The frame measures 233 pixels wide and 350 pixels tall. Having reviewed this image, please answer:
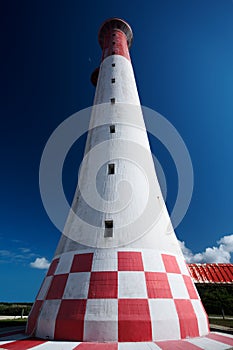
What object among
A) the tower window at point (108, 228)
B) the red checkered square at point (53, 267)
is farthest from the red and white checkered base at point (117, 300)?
the tower window at point (108, 228)

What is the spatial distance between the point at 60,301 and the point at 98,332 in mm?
1437

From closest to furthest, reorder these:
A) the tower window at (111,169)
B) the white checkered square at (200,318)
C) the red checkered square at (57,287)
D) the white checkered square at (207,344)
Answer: the white checkered square at (207,344)
the white checkered square at (200,318)
the red checkered square at (57,287)
the tower window at (111,169)

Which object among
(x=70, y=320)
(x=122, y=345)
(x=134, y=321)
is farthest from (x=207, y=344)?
(x=70, y=320)

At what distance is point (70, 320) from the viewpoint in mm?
5879

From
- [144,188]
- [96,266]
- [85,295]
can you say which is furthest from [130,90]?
[85,295]

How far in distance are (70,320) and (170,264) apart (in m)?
3.35

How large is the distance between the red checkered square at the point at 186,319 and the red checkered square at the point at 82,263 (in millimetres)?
2688

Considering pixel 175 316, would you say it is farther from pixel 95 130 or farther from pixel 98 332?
pixel 95 130

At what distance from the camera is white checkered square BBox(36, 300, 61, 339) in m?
6.12

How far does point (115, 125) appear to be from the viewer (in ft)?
34.3

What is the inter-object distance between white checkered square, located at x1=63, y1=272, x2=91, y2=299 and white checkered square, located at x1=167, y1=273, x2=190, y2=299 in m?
2.45

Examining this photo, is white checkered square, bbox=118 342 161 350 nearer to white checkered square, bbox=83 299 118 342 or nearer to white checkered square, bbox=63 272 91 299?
white checkered square, bbox=83 299 118 342

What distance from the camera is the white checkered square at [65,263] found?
282 inches

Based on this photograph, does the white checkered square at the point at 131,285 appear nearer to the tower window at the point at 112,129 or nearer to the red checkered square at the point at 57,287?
the red checkered square at the point at 57,287
